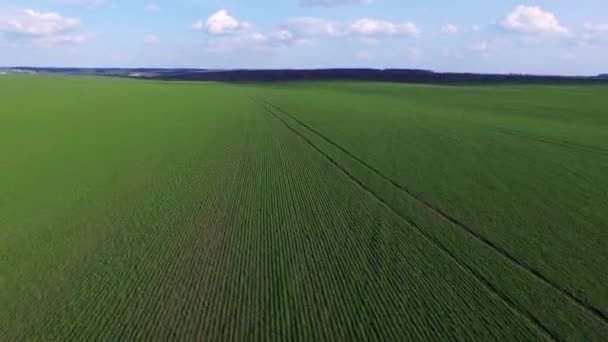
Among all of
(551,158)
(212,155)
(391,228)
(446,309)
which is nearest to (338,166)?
(212,155)

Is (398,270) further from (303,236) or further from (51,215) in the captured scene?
(51,215)

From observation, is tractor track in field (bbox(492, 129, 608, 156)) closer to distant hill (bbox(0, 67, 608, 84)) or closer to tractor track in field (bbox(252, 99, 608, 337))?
tractor track in field (bbox(252, 99, 608, 337))

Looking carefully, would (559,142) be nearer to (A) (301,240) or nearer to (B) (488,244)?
(B) (488,244)

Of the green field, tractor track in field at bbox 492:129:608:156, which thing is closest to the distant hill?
tractor track in field at bbox 492:129:608:156

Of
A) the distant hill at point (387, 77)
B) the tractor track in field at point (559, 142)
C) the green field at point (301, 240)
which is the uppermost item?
the green field at point (301, 240)

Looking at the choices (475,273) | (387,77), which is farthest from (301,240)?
(387,77)

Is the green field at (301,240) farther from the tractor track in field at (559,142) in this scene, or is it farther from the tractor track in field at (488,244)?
the tractor track in field at (559,142)

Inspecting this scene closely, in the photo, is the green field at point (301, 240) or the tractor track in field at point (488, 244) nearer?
the green field at point (301, 240)

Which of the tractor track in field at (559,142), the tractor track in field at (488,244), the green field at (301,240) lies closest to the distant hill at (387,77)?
the tractor track in field at (559,142)
